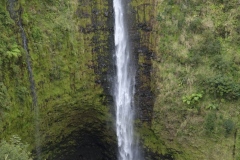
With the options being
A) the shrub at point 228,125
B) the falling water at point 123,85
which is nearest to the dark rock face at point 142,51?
the falling water at point 123,85

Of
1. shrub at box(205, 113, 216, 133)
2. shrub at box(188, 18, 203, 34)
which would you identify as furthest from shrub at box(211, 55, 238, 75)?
shrub at box(205, 113, 216, 133)

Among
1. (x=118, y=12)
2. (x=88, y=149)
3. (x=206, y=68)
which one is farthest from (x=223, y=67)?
(x=88, y=149)

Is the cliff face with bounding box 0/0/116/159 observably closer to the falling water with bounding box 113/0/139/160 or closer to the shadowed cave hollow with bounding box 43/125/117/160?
the shadowed cave hollow with bounding box 43/125/117/160

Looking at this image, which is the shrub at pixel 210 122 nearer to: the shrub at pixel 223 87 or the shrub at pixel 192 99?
the shrub at pixel 192 99

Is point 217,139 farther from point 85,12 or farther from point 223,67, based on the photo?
point 85,12

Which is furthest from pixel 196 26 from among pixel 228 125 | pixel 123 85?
pixel 228 125

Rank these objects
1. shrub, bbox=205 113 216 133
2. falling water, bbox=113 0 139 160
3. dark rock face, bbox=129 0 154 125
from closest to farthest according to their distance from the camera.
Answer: shrub, bbox=205 113 216 133 < dark rock face, bbox=129 0 154 125 < falling water, bbox=113 0 139 160
